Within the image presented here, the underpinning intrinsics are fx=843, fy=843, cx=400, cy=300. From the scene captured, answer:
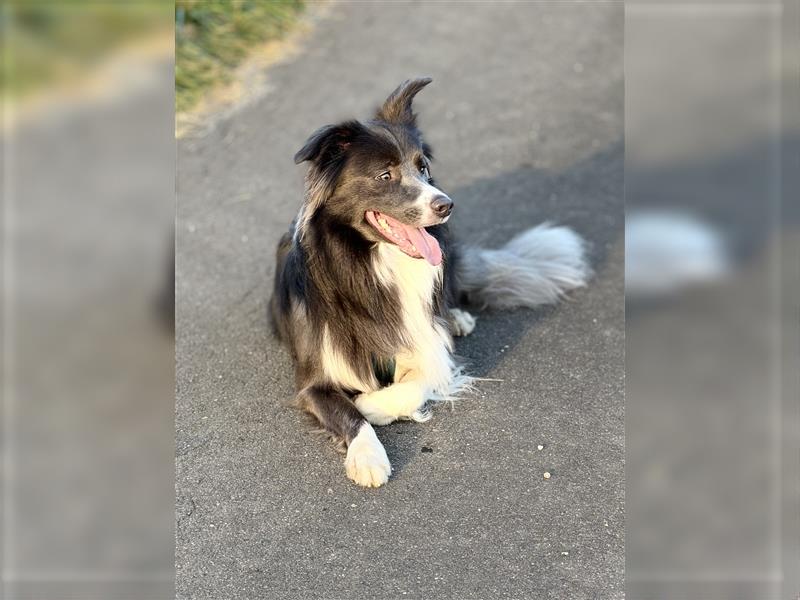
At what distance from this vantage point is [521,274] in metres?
5.61

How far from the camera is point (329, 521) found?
398 cm

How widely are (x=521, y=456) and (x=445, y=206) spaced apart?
135cm

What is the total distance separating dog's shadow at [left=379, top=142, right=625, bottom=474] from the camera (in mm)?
5418

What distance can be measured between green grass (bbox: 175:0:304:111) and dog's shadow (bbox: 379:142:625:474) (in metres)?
3.20

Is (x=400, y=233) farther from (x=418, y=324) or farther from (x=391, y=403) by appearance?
(x=391, y=403)

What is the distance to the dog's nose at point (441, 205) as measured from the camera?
4.19 meters

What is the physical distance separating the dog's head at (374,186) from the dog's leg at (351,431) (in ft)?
2.89

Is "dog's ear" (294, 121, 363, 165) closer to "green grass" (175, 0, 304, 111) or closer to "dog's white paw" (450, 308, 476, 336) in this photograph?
"dog's white paw" (450, 308, 476, 336)

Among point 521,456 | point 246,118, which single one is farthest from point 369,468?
point 246,118
